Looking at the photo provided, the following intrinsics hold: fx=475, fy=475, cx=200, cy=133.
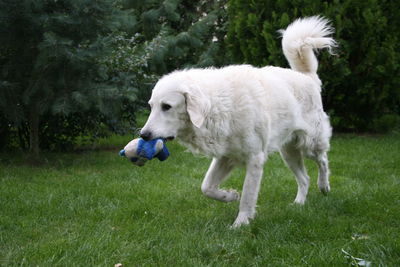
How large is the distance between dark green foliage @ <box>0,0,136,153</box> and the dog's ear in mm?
2376

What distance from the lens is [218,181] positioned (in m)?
4.04

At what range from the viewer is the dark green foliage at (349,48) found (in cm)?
796

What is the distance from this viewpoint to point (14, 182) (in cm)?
514

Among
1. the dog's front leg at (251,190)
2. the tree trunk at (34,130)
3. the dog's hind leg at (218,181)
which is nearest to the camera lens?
the dog's front leg at (251,190)

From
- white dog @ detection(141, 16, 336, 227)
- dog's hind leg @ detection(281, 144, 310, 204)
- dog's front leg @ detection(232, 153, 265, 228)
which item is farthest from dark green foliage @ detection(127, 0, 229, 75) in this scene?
dog's front leg @ detection(232, 153, 265, 228)

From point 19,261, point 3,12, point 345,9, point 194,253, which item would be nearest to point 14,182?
point 3,12

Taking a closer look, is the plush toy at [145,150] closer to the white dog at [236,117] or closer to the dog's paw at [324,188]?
the white dog at [236,117]

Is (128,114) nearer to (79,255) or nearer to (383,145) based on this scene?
(383,145)

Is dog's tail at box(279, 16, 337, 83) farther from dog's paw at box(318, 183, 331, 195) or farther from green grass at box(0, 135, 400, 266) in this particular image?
green grass at box(0, 135, 400, 266)

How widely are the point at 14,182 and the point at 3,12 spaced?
1.96 metres

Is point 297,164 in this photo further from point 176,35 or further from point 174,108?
point 176,35

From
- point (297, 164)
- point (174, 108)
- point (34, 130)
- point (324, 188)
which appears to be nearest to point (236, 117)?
point (174, 108)

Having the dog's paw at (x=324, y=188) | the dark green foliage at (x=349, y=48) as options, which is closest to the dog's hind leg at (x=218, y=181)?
the dog's paw at (x=324, y=188)

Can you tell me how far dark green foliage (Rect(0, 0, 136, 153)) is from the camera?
551cm
